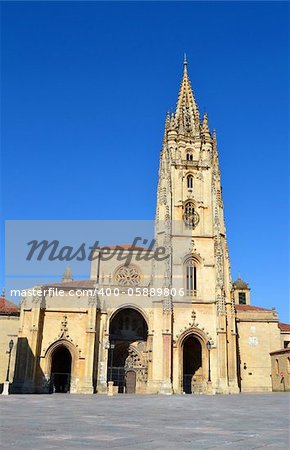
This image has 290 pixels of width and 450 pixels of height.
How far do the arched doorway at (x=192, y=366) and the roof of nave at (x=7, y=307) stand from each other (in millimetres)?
17322

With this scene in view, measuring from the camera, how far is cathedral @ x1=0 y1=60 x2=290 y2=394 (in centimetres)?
3669

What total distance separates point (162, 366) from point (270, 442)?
100 feet

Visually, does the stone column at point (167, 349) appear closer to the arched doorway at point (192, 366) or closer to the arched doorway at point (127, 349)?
the arched doorway at point (192, 366)

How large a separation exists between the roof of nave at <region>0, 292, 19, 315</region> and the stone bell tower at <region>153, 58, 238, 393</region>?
15371mm

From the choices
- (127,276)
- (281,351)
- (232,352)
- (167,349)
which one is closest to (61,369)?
(167,349)

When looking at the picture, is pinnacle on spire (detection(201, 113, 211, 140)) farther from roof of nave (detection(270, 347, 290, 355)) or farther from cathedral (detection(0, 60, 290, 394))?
roof of nave (detection(270, 347, 290, 355))

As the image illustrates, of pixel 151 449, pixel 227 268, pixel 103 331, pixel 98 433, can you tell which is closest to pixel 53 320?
pixel 103 331

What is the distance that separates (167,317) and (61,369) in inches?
450

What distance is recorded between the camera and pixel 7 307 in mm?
46094

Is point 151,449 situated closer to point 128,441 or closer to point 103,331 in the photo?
point 128,441

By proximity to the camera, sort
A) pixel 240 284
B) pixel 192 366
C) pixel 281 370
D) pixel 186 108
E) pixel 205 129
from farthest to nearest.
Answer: pixel 240 284 → pixel 186 108 → pixel 205 129 → pixel 281 370 → pixel 192 366

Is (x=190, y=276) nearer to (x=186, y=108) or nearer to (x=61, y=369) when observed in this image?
(x=61, y=369)

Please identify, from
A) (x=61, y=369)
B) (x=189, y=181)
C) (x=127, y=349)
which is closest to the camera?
(x=61, y=369)

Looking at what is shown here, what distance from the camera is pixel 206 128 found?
1892 inches
